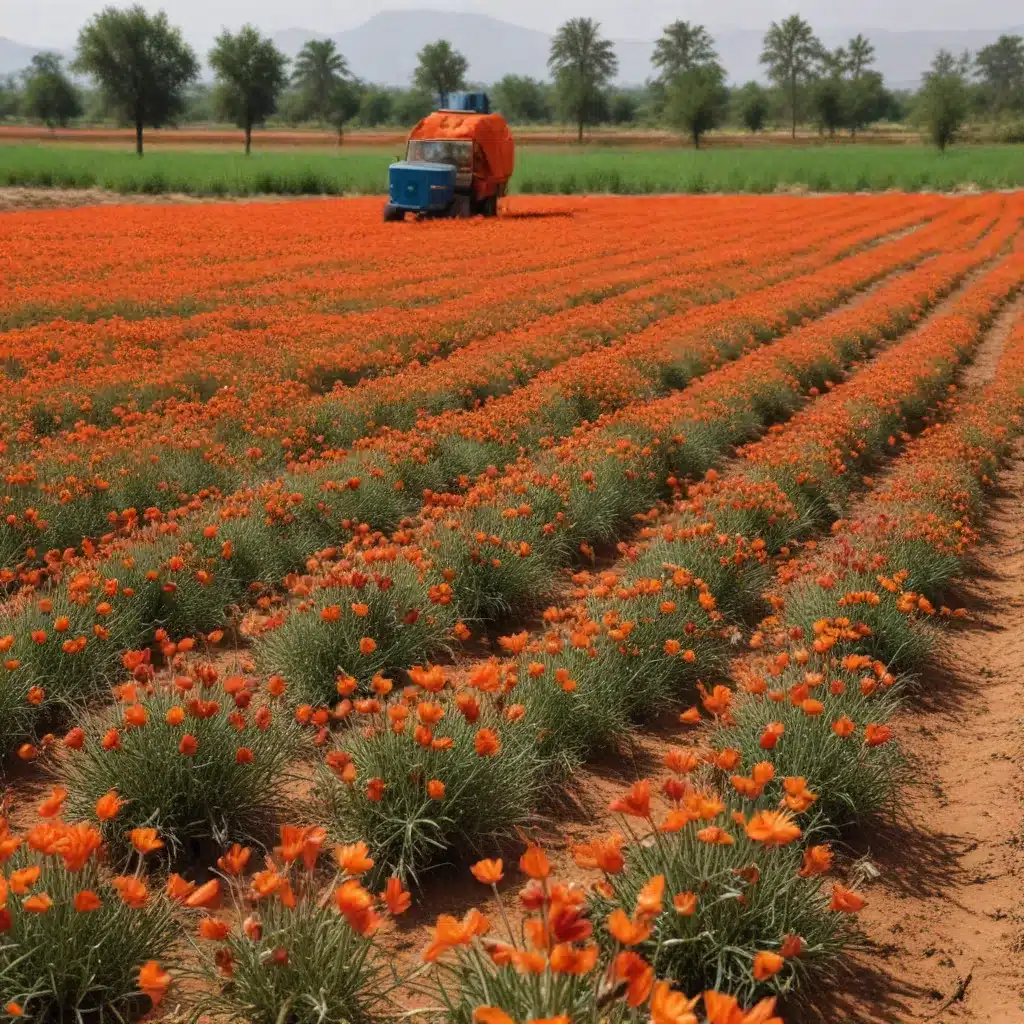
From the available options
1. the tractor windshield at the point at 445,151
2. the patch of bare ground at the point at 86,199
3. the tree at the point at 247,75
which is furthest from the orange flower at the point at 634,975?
the tree at the point at 247,75

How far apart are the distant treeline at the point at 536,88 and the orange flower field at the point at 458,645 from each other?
27.8 m

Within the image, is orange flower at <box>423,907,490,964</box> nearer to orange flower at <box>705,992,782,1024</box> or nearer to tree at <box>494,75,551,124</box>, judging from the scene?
orange flower at <box>705,992,782,1024</box>

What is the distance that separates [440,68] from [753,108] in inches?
1393

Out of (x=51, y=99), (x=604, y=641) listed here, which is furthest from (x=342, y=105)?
(x=604, y=641)

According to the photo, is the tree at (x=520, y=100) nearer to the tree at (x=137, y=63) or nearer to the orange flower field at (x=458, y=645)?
the tree at (x=137, y=63)

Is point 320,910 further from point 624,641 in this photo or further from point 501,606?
point 501,606

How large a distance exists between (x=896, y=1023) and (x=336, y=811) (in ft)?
7.12

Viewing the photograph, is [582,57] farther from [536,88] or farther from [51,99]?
[51,99]

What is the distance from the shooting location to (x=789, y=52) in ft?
419

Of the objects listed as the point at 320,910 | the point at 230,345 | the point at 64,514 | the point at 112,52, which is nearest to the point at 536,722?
the point at 320,910

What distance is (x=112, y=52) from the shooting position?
2406 inches

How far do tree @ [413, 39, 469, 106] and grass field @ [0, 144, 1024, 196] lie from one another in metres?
53.2

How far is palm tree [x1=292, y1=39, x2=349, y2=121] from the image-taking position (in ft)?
382

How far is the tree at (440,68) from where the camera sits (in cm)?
10603
